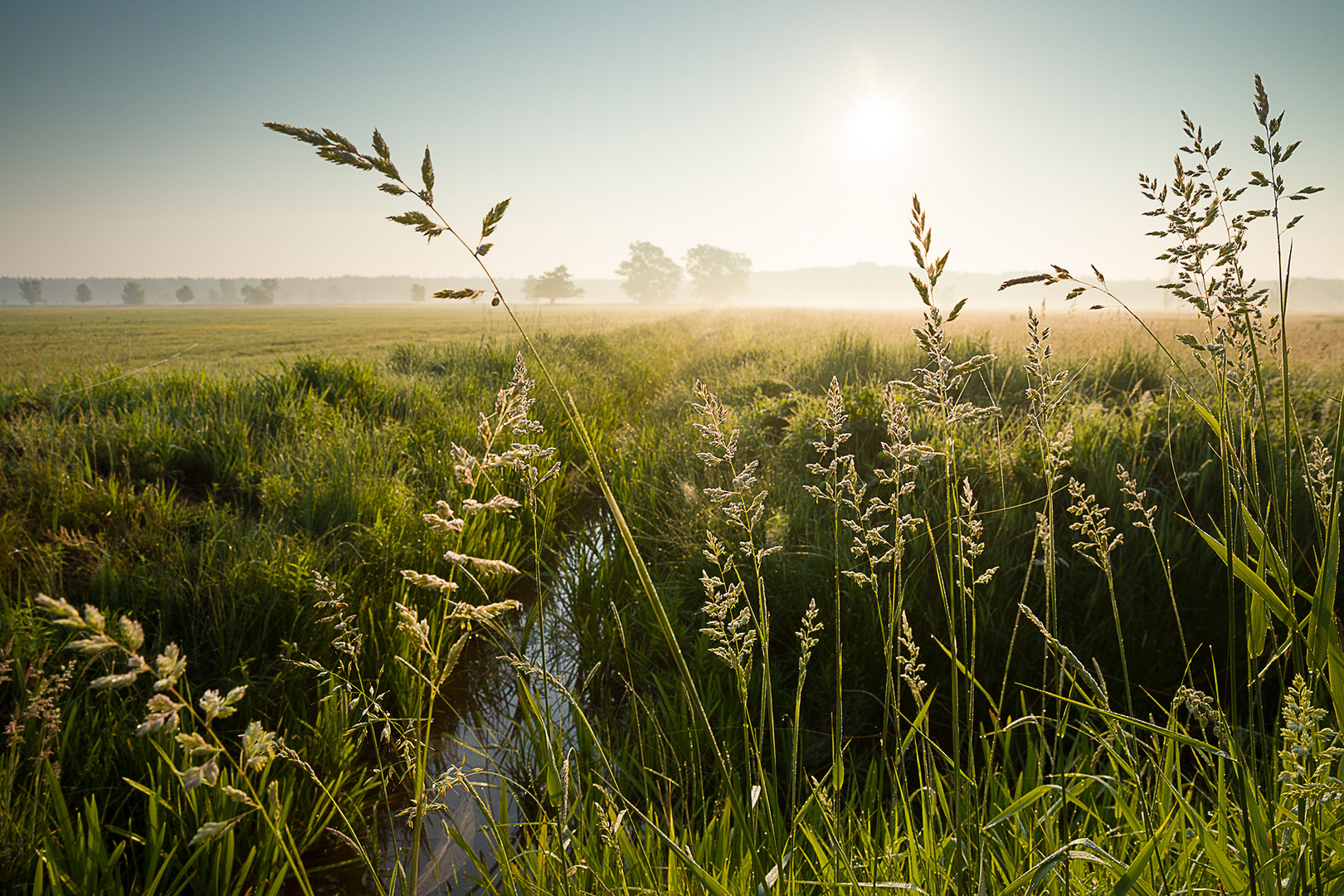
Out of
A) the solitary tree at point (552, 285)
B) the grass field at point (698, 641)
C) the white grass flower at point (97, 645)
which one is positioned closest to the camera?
the white grass flower at point (97, 645)

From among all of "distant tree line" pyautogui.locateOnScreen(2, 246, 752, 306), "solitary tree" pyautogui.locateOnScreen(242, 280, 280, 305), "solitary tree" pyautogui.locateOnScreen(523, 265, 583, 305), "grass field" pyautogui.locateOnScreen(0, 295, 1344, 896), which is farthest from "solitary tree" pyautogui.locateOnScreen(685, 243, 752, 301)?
"grass field" pyautogui.locateOnScreen(0, 295, 1344, 896)

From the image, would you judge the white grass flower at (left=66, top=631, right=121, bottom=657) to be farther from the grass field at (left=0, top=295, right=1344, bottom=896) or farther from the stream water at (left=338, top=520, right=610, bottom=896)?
→ the stream water at (left=338, top=520, right=610, bottom=896)

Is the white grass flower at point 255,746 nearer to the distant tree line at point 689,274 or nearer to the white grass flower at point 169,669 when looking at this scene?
the white grass flower at point 169,669

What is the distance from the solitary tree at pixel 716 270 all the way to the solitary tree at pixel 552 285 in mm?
29484

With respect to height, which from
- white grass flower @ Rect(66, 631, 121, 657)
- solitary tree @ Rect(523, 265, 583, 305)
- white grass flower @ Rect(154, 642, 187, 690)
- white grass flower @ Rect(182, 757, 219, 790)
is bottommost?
white grass flower @ Rect(182, 757, 219, 790)

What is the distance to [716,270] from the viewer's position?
407ft

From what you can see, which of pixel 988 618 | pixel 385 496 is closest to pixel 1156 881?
pixel 988 618

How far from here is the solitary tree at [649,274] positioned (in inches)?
4673

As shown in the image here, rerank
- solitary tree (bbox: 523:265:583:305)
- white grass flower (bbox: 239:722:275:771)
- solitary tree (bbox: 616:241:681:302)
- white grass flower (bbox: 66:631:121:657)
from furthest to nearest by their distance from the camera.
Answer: solitary tree (bbox: 616:241:681:302)
solitary tree (bbox: 523:265:583:305)
white grass flower (bbox: 239:722:275:771)
white grass flower (bbox: 66:631:121:657)

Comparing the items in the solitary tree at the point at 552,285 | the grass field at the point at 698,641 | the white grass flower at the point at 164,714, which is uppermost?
the solitary tree at the point at 552,285

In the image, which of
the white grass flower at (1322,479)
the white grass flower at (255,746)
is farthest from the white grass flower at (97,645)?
the white grass flower at (1322,479)

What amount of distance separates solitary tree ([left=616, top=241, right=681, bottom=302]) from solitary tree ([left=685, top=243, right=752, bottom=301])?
13.2ft

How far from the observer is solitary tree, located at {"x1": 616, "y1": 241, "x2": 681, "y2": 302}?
118688mm

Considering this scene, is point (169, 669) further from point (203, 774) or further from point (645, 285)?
point (645, 285)
